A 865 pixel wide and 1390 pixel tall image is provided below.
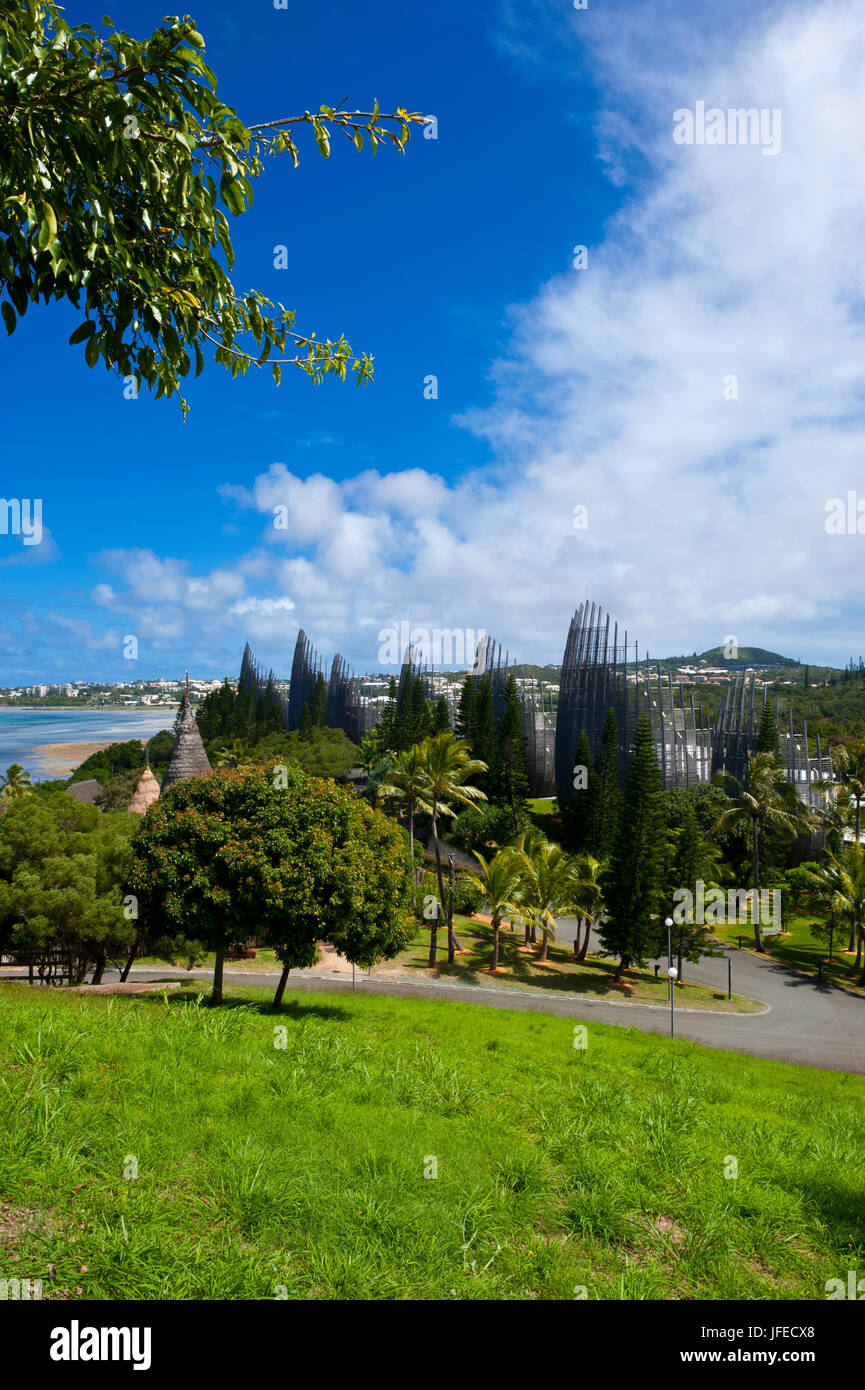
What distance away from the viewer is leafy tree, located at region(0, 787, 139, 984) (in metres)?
15.6

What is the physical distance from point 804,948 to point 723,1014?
13203 millimetres

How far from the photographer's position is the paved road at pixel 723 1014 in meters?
18.1

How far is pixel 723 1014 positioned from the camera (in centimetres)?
2233

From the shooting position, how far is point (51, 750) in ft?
419

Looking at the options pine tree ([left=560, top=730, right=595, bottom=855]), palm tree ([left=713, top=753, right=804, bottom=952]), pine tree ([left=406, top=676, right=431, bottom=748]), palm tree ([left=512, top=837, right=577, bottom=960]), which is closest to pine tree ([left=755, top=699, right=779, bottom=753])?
pine tree ([left=560, top=730, right=595, bottom=855])

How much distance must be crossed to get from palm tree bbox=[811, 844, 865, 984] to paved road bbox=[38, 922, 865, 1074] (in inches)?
146

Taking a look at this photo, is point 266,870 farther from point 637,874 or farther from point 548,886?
point 637,874

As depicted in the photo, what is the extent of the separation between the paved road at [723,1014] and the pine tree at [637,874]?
352cm

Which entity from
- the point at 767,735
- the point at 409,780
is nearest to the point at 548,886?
the point at 409,780

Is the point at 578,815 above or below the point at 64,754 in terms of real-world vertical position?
below

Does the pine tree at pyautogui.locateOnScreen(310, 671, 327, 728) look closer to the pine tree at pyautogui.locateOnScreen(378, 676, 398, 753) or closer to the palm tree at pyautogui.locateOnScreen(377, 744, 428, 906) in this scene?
the pine tree at pyautogui.locateOnScreen(378, 676, 398, 753)

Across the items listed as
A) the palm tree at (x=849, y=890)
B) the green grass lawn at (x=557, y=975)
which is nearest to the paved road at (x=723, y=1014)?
the green grass lawn at (x=557, y=975)
